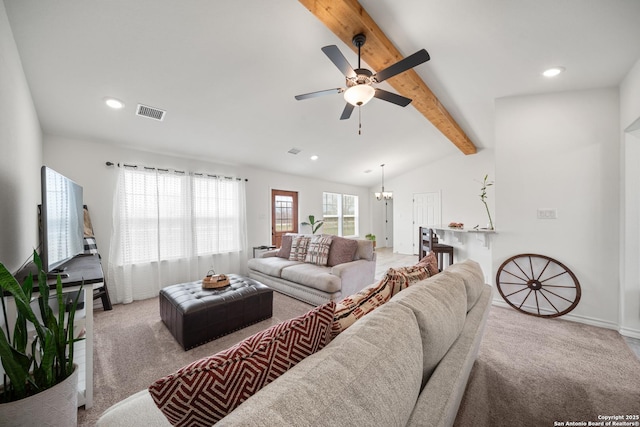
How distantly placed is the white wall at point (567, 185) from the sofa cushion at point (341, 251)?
1.87 meters

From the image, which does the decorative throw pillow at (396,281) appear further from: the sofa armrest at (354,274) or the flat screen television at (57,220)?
the flat screen television at (57,220)

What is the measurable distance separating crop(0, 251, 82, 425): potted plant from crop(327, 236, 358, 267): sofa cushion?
9.15 ft

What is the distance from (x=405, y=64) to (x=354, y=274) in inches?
98.2

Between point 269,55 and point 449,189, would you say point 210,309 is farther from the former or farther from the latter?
point 449,189

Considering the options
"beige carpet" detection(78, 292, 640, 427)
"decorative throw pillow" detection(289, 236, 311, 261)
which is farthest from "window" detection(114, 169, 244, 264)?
"decorative throw pillow" detection(289, 236, 311, 261)

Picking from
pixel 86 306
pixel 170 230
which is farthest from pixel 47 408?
pixel 170 230

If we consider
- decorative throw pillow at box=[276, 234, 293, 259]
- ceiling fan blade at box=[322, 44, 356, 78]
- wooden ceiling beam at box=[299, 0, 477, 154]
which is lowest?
decorative throw pillow at box=[276, 234, 293, 259]

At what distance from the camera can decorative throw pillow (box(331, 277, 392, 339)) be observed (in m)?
0.97

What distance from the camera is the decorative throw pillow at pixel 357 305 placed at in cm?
97

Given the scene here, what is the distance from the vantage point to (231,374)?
644 mm

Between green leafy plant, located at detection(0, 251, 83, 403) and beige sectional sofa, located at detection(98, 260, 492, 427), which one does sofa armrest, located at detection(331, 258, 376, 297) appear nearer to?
beige sectional sofa, located at detection(98, 260, 492, 427)

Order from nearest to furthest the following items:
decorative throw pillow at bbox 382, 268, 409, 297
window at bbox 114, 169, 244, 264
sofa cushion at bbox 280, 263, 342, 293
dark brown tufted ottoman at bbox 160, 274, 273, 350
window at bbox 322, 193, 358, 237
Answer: decorative throw pillow at bbox 382, 268, 409, 297 < dark brown tufted ottoman at bbox 160, 274, 273, 350 < sofa cushion at bbox 280, 263, 342, 293 < window at bbox 114, 169, 244, 264 < window at bbox 322, 193, 358, 237

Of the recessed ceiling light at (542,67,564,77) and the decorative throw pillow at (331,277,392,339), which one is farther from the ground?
the recessed ceiling light at (542,67,564,77)

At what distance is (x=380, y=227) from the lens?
8953 mm
